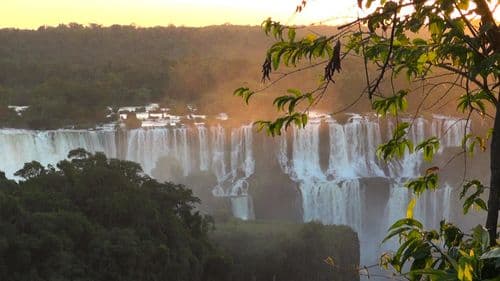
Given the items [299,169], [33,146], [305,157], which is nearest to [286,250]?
[33,146]

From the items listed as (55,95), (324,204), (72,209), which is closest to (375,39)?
(72,209)

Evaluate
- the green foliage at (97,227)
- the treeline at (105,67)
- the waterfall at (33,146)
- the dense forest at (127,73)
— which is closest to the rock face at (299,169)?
the waterfall at (33,146)

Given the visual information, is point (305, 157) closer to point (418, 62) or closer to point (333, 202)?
point (333, 202)

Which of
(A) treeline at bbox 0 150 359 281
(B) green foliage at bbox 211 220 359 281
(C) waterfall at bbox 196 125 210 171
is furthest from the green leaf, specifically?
(C) waterfall at bbox 196 125 210 171

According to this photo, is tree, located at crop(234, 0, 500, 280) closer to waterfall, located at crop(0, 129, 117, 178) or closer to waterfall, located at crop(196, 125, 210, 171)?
waterfall, located at crop(0, 129, 117, 178)

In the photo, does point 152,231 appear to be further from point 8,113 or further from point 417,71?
point 8,113

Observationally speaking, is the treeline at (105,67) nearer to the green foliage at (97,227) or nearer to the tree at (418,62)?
the green foliage at (97,227)
